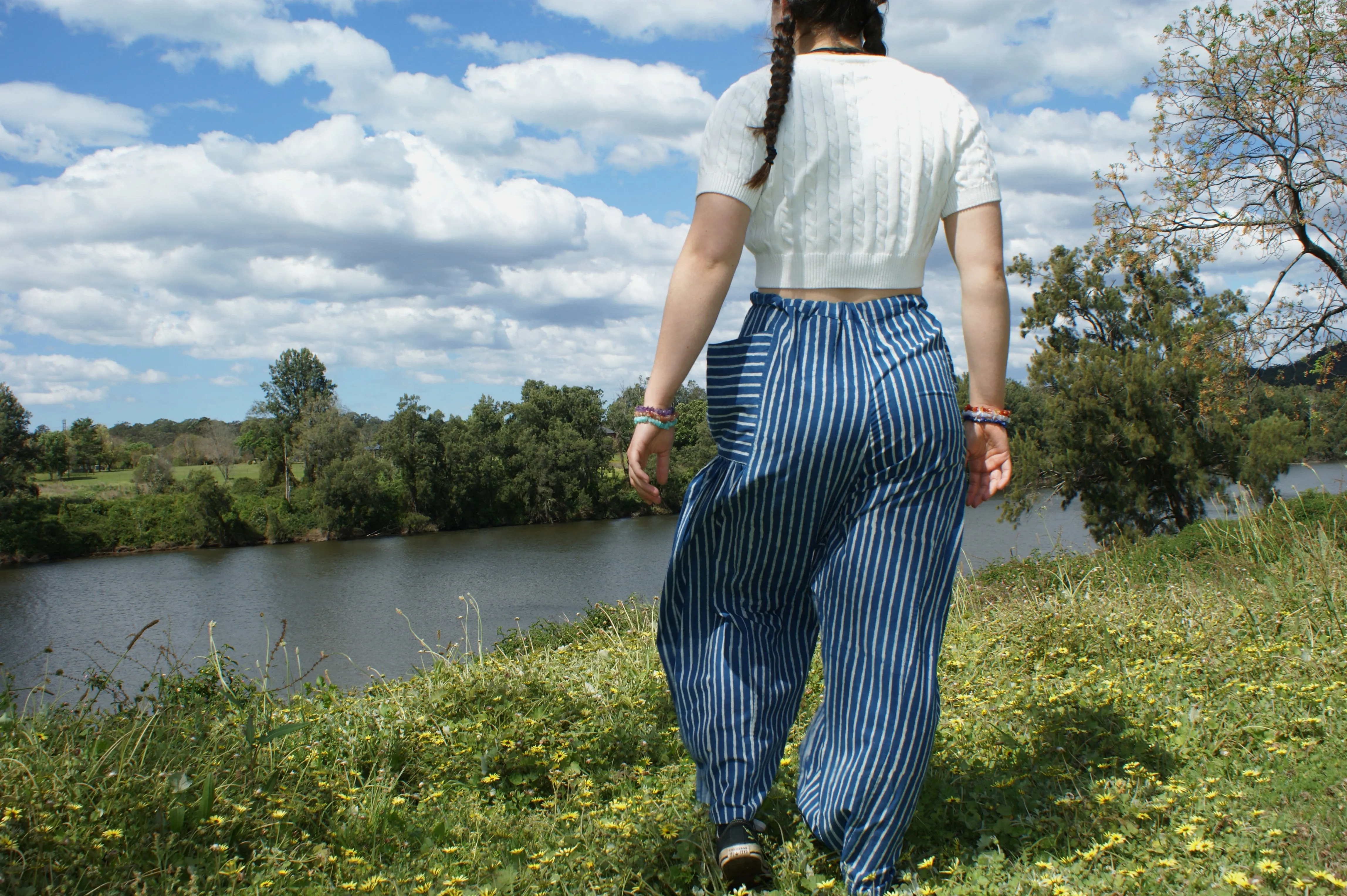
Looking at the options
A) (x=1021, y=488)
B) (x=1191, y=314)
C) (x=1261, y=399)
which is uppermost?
(x=1191, y=314)

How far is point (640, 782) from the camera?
2.28 metres

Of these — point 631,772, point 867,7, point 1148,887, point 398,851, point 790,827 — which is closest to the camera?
point 1148,887

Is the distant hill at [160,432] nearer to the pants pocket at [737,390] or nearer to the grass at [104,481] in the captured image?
the grass at [104,481]

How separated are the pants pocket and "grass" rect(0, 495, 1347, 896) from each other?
0.74m

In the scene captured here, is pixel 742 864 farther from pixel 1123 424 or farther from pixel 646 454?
pixel 1123 424

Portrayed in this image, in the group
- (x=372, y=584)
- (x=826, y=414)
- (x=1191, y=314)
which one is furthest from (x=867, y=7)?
(x=372, y=584)

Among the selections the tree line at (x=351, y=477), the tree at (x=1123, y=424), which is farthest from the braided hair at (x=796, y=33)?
the tree line at (x=351, y=477)

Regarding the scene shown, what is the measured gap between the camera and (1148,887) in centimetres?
138

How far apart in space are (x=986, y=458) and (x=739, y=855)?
819mm

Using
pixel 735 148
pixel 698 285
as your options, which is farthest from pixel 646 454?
pixel 735 148

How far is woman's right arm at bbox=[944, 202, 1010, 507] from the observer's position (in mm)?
1515

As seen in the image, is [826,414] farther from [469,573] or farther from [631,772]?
[469,573]

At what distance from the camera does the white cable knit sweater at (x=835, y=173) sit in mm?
1485

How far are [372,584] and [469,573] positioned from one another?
2883mm
